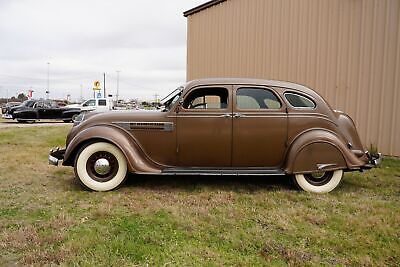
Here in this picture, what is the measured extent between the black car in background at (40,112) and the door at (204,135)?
19.4 m

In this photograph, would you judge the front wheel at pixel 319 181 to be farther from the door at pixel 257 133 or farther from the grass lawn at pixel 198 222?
the door at pixel 257 133

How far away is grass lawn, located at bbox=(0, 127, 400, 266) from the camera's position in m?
3.24

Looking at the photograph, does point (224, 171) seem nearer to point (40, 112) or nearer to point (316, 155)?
point (316, 155)

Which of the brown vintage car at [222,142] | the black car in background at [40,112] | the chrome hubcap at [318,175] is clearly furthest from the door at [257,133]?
the black car in background at [40,112]

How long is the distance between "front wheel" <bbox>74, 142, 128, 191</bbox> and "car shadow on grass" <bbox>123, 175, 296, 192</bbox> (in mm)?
376

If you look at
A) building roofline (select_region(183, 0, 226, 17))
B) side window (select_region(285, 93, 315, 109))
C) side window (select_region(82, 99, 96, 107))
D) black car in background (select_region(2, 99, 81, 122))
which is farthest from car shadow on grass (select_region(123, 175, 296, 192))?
side window (select_region(82, 99, 96, 107))

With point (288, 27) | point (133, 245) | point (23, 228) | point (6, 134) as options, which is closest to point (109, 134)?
point (23, 228)

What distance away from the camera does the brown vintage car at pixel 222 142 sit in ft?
17.5

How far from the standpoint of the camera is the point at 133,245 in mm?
3402

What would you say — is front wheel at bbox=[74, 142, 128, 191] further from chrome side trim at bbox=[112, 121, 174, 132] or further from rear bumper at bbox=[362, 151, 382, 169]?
rear bumper at bbox=[362, 151, 382, 169]

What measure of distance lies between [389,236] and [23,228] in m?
3.73

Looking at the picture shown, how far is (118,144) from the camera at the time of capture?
5.26 metres

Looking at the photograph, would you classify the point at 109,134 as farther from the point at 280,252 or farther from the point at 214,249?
the point at 280,252

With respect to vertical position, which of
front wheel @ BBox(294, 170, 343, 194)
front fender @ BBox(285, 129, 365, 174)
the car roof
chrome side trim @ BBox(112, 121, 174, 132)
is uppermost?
the car roof
